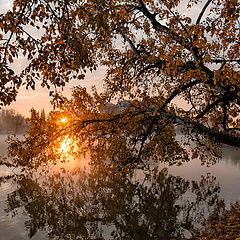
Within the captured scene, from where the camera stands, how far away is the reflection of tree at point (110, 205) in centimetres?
1463

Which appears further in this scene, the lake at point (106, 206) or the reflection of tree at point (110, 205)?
the reflection of tree at point (110, 205)

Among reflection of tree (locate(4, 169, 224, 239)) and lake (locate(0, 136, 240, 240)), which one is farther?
reflection of tree (locate(4, 169, 224, 239))

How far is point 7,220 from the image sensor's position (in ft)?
54.2

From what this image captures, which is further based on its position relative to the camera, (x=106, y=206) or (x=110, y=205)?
(x=110, y=205)

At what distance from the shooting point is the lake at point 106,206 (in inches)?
571

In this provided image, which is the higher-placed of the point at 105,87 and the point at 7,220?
the point at 105,87

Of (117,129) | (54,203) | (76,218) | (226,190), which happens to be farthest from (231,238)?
(226,190)

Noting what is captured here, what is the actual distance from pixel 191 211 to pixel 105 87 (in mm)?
12404

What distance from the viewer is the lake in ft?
47.6

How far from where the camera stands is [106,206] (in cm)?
1881

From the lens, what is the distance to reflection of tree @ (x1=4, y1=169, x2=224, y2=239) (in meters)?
14.6

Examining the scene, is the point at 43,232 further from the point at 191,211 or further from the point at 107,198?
the point at 191,211

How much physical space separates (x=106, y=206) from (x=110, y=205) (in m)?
0.46

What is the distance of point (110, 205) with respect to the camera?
62.7 ft
